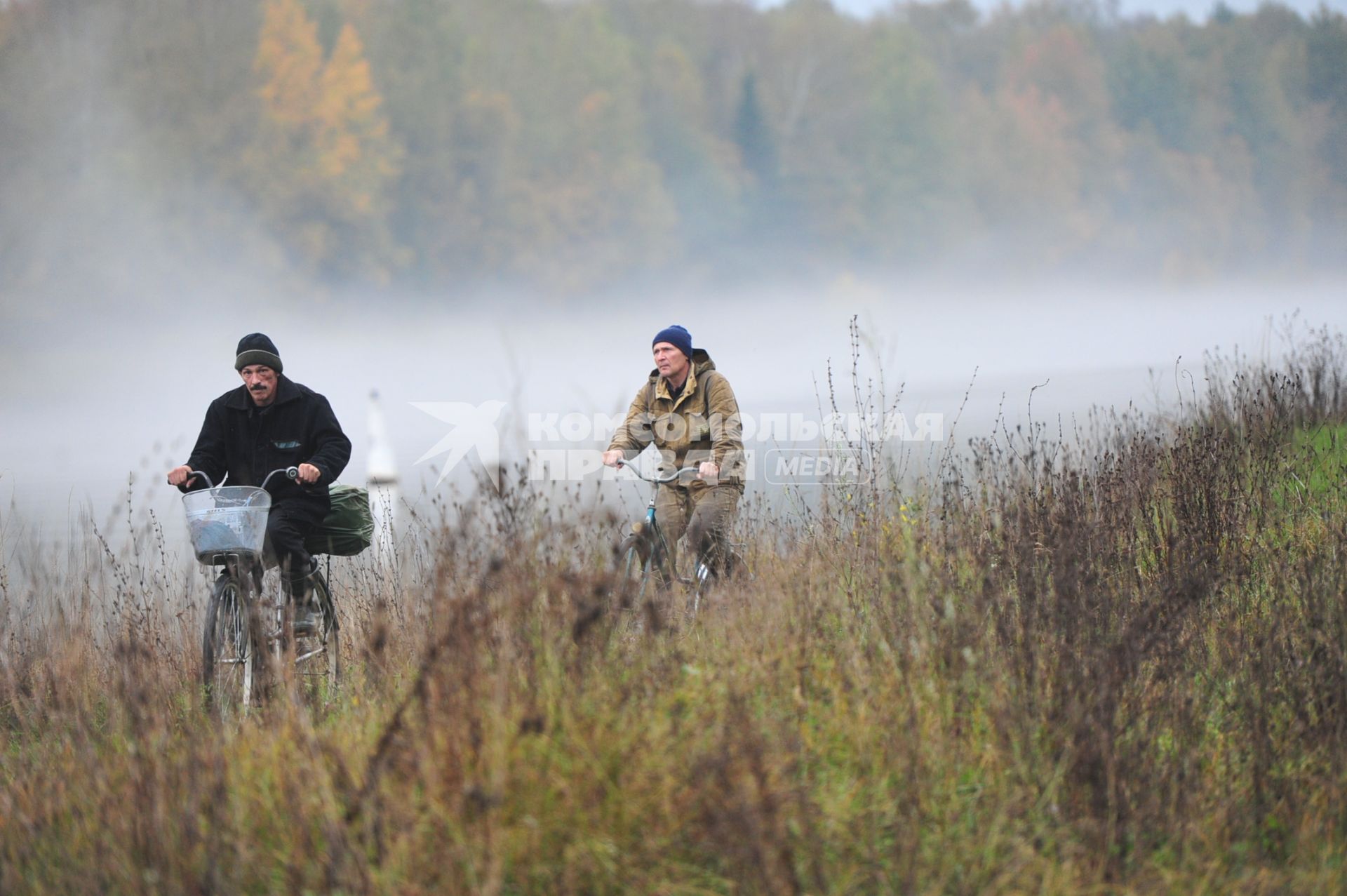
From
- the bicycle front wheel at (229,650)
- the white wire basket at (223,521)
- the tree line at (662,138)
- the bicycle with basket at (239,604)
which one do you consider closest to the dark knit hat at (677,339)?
the bicycle with basket at (239,604)

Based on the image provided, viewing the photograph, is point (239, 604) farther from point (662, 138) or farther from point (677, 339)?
point (662, 138)

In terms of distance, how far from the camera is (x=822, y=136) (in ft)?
249

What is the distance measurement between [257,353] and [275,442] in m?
0.46

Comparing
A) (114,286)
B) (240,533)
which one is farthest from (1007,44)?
(240,533)

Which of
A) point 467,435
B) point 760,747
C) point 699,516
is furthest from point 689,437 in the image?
point 467,435

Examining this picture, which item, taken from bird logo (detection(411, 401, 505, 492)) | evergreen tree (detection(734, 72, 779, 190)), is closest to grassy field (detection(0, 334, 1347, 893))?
bird logo (detection(411, 401, 505, 492))

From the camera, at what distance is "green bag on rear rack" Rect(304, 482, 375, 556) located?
6824 millimetres

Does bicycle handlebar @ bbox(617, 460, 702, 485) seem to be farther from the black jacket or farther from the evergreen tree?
the evergreen tree

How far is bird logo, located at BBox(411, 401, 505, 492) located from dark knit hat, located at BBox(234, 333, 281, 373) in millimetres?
1122

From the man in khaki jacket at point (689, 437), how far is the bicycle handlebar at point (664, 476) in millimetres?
70

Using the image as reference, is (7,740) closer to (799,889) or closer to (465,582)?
(465,582)

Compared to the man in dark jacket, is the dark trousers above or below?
below

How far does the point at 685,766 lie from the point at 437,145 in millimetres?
56473

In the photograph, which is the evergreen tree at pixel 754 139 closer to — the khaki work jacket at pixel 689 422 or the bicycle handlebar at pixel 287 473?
the khaki work jacket at pixel 689 422
